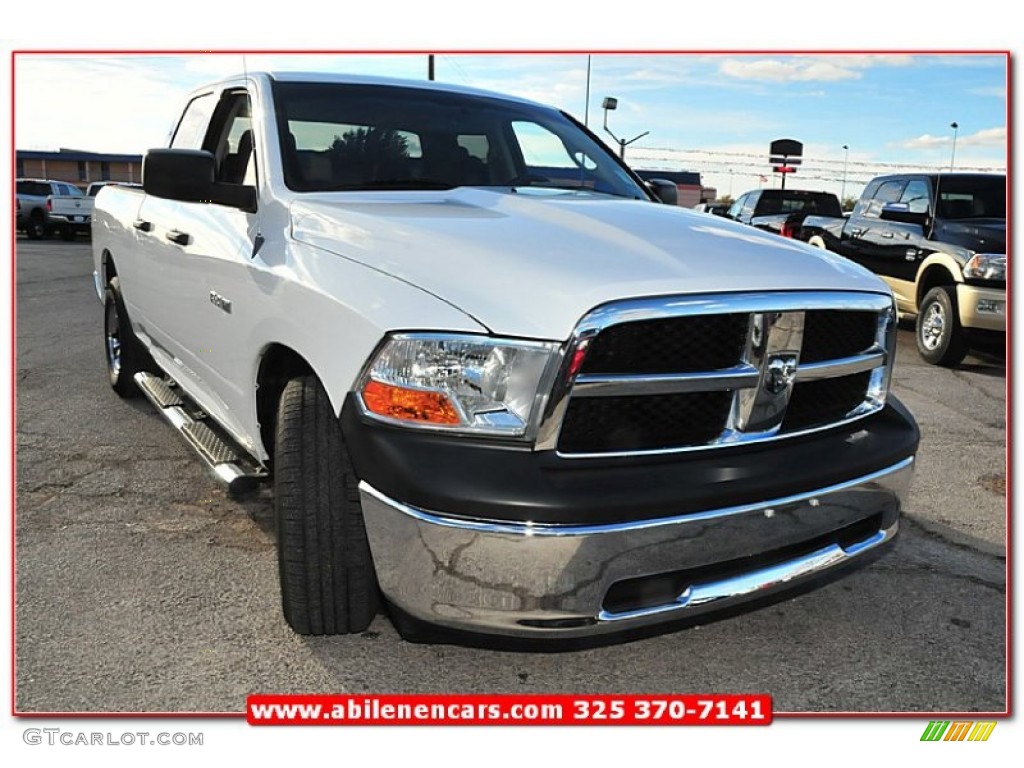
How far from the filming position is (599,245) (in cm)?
241

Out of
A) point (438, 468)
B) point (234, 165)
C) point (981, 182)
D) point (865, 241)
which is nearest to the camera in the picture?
point (438, 468)

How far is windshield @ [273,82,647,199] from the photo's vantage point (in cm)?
321

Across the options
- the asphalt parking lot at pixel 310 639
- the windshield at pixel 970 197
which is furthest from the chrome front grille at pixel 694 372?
the windshield at pixel 970 197

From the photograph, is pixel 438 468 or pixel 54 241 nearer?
pixel 438 468

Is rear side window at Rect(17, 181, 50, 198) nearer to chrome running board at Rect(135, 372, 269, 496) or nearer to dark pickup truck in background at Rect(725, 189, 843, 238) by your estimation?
dark pickup truck in background at Rect(725, 189, 843, 238)

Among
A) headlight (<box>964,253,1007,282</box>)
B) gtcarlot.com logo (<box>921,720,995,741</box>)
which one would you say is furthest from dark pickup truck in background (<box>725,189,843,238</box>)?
gtcarlot.com logo (<box>921,720,995,741</box>)

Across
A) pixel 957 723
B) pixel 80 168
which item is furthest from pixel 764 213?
pixel 957 723

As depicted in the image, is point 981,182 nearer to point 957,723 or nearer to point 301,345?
point 957,723

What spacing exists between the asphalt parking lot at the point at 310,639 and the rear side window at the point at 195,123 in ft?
5.07

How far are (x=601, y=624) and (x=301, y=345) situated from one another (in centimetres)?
112

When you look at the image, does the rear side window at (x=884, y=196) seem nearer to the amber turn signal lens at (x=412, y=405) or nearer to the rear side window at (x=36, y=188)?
the amber turn signal lens at (x=412, y=405)

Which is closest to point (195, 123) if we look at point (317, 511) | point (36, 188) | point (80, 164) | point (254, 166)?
point (254, 166)

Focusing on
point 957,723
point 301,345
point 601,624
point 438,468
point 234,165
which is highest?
point 234,165

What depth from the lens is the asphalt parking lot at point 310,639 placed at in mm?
2551
